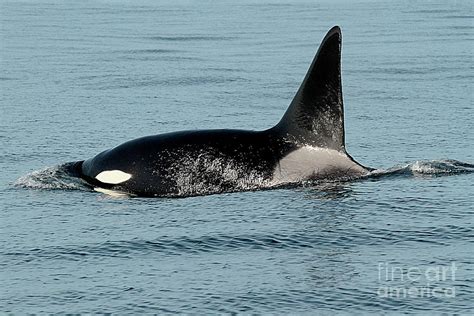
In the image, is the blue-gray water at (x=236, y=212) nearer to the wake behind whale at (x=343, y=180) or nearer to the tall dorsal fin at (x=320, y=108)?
the wake behind whale at (x=343, y=180)

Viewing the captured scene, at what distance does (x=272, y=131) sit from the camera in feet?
35.0

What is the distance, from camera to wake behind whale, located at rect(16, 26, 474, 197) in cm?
1043

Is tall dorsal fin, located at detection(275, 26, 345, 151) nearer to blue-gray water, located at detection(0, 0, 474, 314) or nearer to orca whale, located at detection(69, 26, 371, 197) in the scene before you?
orca whale, located at detection(69, 26, 371, 197)

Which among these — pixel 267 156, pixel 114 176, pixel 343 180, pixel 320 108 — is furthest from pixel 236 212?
pixel 114 176

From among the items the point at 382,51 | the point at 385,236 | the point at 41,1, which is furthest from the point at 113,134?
the point at 41,1

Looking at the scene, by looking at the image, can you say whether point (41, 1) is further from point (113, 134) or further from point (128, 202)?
point (128, 202)

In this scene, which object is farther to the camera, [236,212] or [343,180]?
[343,180]

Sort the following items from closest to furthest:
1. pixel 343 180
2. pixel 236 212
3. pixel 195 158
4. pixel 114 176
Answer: pixel 236 212 < pixel 343 180 < pixel 195 158 < pixel 114 176

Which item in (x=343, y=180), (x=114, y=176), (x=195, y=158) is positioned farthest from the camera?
(x=114, y=176)

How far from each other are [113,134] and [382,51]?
49.3 feet

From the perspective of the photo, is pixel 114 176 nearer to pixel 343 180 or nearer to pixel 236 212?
pixel 236 212

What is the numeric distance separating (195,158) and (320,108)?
1333 millimetres

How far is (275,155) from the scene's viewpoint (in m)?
10.5

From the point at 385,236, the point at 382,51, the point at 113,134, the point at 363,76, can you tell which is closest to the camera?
the point at 385,236
